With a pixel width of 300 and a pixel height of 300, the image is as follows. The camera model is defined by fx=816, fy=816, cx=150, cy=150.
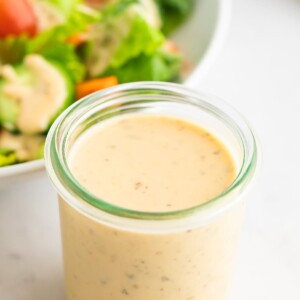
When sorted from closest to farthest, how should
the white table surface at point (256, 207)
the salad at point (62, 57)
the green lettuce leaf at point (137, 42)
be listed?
the white table surface at point (256, 207), the salad at point (62, 57), the green lettuce leaf at point (137, 42)

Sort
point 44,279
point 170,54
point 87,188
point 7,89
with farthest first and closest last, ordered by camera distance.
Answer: point 170,54 < point 7,89 < point 44,279 < point 87,188

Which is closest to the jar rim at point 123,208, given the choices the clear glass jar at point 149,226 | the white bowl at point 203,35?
the clear glass jar at point 149,226

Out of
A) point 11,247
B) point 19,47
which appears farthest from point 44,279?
point 19,47

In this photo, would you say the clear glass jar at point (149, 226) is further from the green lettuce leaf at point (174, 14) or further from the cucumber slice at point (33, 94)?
the green lettuce leaf at point (174, 14)

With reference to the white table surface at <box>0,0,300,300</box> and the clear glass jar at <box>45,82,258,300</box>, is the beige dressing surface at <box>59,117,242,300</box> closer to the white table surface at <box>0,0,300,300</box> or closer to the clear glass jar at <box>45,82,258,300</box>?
the clear glass jar at <box>45,82,258,300</box>

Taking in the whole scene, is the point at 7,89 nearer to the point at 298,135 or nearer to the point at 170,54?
the point at 170,54

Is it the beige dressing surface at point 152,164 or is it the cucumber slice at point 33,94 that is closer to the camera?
the beige dressing surface at point 152,164

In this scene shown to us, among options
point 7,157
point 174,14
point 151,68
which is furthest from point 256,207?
point 174,14

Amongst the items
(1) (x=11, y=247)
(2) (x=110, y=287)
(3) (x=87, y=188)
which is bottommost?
(1) (x=11, y=247)
